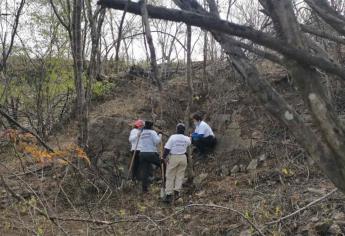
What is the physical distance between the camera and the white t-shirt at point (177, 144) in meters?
10.0

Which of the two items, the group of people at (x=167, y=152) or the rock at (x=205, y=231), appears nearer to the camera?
the rock at (x=205, y=231)

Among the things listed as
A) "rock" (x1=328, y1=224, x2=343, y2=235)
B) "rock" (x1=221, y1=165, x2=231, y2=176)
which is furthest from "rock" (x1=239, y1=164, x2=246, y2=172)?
"rock" (x1=328, y1=224, x2=343, y2=235)

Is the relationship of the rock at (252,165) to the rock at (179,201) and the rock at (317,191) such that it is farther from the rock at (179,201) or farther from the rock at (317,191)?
the rock at (317,191)

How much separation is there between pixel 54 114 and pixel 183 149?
8915 millimetres

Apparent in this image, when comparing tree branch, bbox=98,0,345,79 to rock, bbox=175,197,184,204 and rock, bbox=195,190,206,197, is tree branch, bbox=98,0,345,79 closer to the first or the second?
rock, bbox=175,197,184,204

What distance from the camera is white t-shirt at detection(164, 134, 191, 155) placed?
10047 millimetres

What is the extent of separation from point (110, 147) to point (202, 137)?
239 cm

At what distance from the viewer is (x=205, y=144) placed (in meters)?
12.2

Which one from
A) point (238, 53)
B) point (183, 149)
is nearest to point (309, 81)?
point (238, 53)

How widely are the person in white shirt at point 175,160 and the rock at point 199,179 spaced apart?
713 mm

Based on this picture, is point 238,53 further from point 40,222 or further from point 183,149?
point 183,149

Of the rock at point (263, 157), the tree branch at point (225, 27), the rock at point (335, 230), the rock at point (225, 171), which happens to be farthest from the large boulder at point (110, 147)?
the tree branch at point (225, 27)

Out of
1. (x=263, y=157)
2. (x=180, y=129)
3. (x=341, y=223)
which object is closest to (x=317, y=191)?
(x=341, y=223)

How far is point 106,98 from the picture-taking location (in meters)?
18.2
